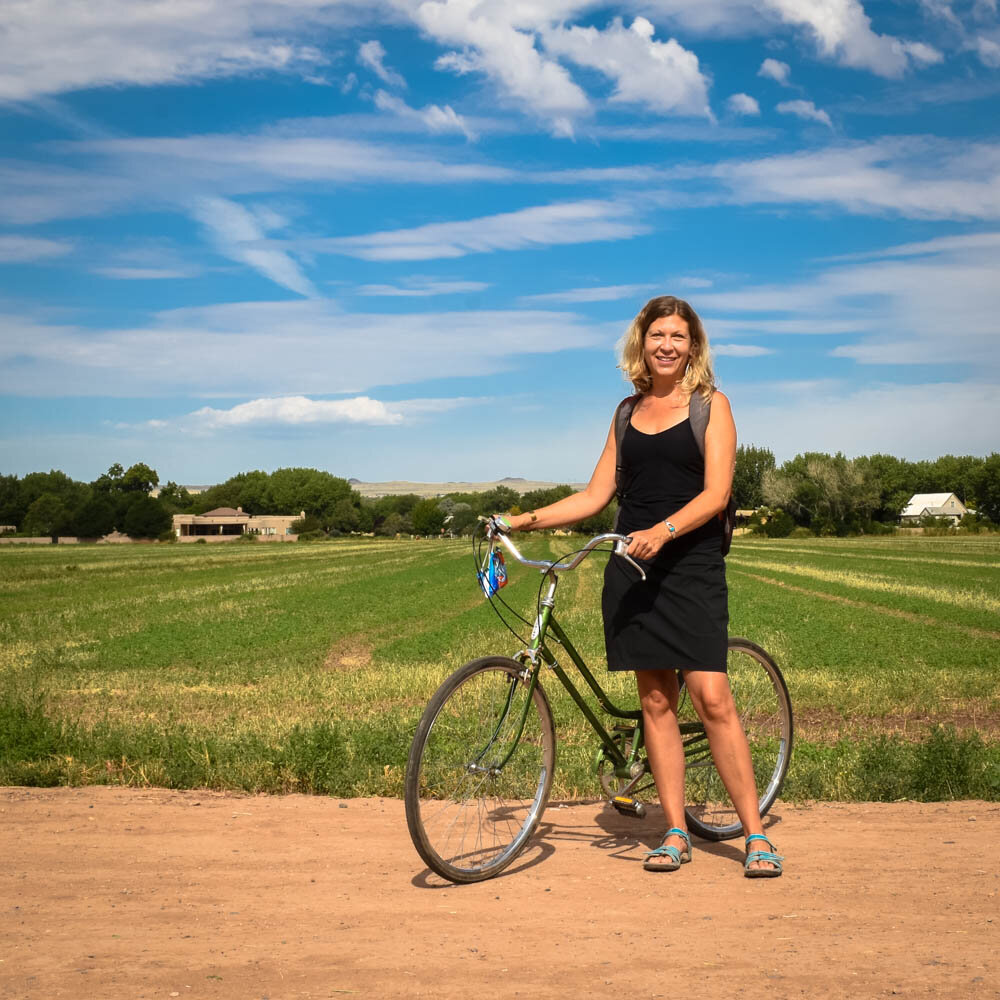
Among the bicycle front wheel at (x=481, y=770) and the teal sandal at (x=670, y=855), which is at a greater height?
the bicycle front wheel at (x=481, y=770)

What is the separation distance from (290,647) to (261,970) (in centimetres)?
1481

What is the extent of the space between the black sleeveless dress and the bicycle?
0.16m

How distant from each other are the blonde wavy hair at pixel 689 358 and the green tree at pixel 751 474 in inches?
5935

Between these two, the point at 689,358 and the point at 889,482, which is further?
the point at 889,482

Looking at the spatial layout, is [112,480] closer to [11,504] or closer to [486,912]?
[11,504]

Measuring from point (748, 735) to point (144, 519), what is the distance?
Result: 12549 cm

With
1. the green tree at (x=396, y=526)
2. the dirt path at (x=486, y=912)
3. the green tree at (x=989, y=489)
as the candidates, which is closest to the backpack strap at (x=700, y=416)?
the dirt path at (x=486, y=912)

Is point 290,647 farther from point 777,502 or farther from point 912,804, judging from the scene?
point 777,502

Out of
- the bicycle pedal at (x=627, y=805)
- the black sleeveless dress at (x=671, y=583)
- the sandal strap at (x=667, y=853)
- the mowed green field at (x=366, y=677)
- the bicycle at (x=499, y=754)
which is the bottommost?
the mowed green field at (x=366, y=677)

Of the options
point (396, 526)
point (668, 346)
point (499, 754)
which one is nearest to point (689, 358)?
point (668, 346)

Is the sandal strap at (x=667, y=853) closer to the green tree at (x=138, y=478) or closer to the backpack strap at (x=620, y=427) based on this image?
the backpack strap at (x=620, y=427)

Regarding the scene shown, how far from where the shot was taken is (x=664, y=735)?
4996 mm

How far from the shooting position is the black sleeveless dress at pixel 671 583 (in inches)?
189

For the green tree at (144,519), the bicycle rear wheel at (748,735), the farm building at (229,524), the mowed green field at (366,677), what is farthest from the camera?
the farm building at (229,524)
